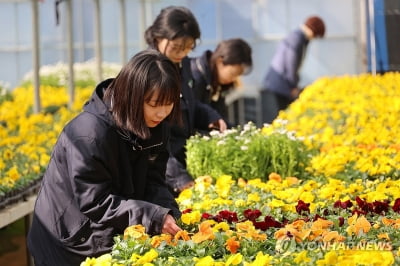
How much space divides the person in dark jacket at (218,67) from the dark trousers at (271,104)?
20.5ft

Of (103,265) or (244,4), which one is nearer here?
(103,265)

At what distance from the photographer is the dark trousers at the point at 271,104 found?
13.2 metres

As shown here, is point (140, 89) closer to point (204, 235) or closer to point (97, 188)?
point (97, 188)

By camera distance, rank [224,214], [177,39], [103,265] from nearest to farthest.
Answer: [103,265]
[224,214]
[177,39]

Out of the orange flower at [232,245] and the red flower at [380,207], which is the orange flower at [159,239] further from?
the red flower at [380,207]

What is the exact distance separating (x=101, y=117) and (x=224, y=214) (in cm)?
60

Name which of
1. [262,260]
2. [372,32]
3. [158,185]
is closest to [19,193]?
[158,185]

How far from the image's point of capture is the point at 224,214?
3984mm

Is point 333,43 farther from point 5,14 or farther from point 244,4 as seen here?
point 5,14

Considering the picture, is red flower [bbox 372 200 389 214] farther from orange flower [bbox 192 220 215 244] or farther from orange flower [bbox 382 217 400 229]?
orange flower [bbox 192 220 215 244]

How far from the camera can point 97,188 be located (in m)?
3.71

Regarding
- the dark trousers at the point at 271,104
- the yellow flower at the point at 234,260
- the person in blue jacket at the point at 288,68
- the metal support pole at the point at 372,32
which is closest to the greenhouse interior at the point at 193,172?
the yellow flower at the point at 234,260

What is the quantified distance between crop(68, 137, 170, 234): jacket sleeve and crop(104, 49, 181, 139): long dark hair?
118mm

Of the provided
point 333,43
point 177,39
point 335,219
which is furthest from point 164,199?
point 333,43
